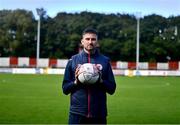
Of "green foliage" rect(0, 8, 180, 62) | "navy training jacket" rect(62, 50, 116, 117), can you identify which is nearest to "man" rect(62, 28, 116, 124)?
"navy training jacket" rect(62, 50, 116, 117)

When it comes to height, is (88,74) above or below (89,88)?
above

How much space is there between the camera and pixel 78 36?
79312 millimetres

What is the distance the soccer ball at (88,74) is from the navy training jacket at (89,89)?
109 mm

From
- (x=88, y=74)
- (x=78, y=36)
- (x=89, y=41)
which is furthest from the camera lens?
(x=78, y=36)

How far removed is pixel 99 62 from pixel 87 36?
35 centimetres

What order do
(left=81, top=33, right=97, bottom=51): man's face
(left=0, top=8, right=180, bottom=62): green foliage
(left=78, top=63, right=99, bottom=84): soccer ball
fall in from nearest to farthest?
1. (left=78, top=63, right=99, bottom=84): soccer ball
2. (left=81, top=33, right=97, bottom=51): man's face
3. (left=0, top=8, right=180, bottom=62): green foliage

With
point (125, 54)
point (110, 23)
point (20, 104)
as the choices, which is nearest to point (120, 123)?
point (20, 104)

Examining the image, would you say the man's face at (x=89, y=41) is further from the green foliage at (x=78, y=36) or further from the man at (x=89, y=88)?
the green foliage at (x=78, y=36)

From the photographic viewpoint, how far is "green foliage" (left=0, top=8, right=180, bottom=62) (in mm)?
78562

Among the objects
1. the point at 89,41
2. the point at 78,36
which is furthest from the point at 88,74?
the point at 78,36

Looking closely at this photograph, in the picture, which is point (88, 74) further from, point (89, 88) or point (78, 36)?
point (78, 36)

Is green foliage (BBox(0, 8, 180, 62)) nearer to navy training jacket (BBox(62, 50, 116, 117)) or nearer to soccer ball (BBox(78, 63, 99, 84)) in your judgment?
navy training jacket (BBox(62, 50, 116, 117))

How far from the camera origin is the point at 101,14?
295 feet

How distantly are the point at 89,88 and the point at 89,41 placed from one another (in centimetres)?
54
